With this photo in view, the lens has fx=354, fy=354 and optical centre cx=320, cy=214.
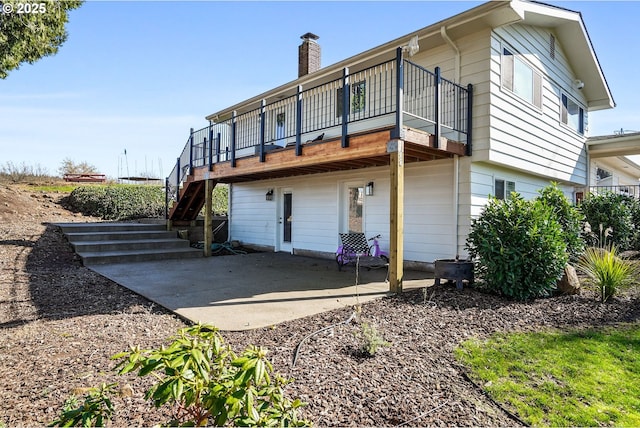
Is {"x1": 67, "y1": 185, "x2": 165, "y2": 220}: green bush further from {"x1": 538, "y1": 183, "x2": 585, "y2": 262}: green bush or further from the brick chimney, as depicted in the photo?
{"x1": 538, "y1": 183, "x2": 585, "y2": 262}: green bush

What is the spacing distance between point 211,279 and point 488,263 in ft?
17.0

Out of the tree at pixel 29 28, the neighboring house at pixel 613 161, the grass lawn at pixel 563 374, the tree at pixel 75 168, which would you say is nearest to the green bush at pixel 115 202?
the tree at pixel 75 168

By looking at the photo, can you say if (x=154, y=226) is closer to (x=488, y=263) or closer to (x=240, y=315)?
(x=240, y=315)

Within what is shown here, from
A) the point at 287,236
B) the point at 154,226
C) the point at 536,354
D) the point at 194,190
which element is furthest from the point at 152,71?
the point at 536,354

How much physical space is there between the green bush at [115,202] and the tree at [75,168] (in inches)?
304

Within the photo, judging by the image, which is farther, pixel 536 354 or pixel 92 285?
pixel 92 285

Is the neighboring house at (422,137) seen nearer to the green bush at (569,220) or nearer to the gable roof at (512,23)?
the gable roof at (512,23)

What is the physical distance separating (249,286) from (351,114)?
5449mm

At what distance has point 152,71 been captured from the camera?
10250mm

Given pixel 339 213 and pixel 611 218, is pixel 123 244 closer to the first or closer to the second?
pixel 339 213

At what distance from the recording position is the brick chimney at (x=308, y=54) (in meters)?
11.6

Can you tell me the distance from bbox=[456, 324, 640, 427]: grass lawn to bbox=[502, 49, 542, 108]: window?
5700 mm

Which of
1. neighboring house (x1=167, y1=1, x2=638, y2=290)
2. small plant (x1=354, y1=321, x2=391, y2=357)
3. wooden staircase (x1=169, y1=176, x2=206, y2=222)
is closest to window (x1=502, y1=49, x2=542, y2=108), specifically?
neighboring house (x1=167, y1=1, x2=638, y2=290)

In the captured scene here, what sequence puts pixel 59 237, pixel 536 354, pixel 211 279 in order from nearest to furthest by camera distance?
pixel 536 354
pixel 211 279
pixel 59 237
